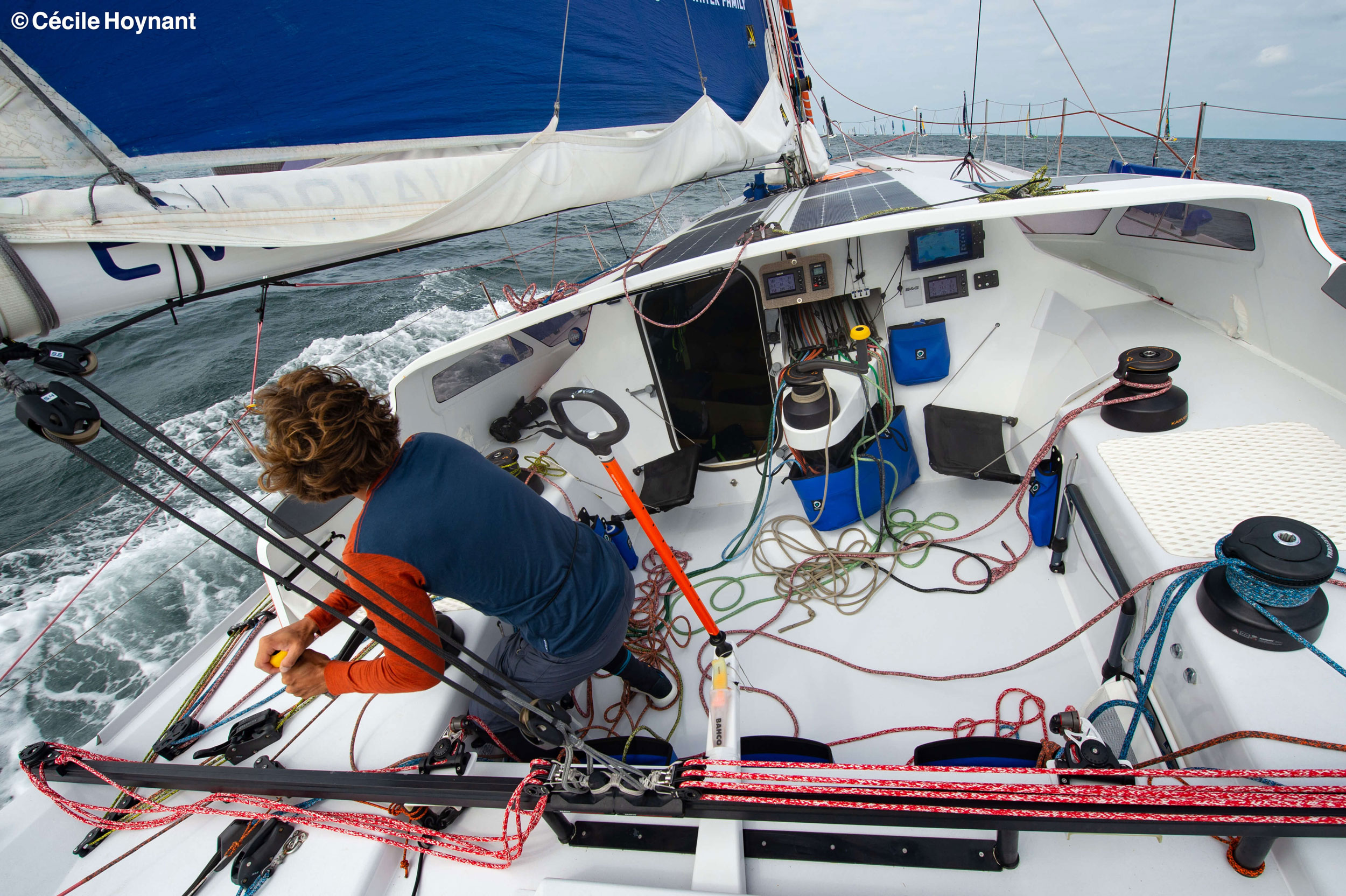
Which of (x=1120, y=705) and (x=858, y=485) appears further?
(x=858, y=485)

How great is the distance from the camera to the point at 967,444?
3070 mm

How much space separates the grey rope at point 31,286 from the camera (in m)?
1.01

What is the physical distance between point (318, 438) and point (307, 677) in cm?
61

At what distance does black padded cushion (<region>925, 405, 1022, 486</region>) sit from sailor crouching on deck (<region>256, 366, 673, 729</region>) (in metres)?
1.96

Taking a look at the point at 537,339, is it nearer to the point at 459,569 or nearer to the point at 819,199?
the point at 819,199

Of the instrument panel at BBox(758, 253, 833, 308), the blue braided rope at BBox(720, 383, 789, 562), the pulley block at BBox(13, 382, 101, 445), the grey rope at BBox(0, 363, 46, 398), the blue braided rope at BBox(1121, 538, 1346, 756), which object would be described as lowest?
the blue braided rope at BBox(720, 383, 789, 562)

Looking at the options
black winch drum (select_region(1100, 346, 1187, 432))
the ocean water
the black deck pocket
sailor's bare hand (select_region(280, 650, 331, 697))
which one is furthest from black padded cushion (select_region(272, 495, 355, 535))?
black winch drum (select_region(1100, 346, 1187, 432))

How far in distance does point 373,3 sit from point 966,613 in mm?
2802

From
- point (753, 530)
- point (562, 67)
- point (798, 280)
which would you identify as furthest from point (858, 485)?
point (562, 67)

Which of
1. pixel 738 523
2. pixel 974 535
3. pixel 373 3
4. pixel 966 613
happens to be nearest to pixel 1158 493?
pixel 966 613

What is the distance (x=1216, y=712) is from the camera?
128 cm

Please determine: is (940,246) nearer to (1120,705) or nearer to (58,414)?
(1120,705)

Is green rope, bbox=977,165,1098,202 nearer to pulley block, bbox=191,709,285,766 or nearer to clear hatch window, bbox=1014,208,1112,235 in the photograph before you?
clear hatch window, bbox=1014,208,1112,235

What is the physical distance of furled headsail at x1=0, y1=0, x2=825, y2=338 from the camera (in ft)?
3.56
